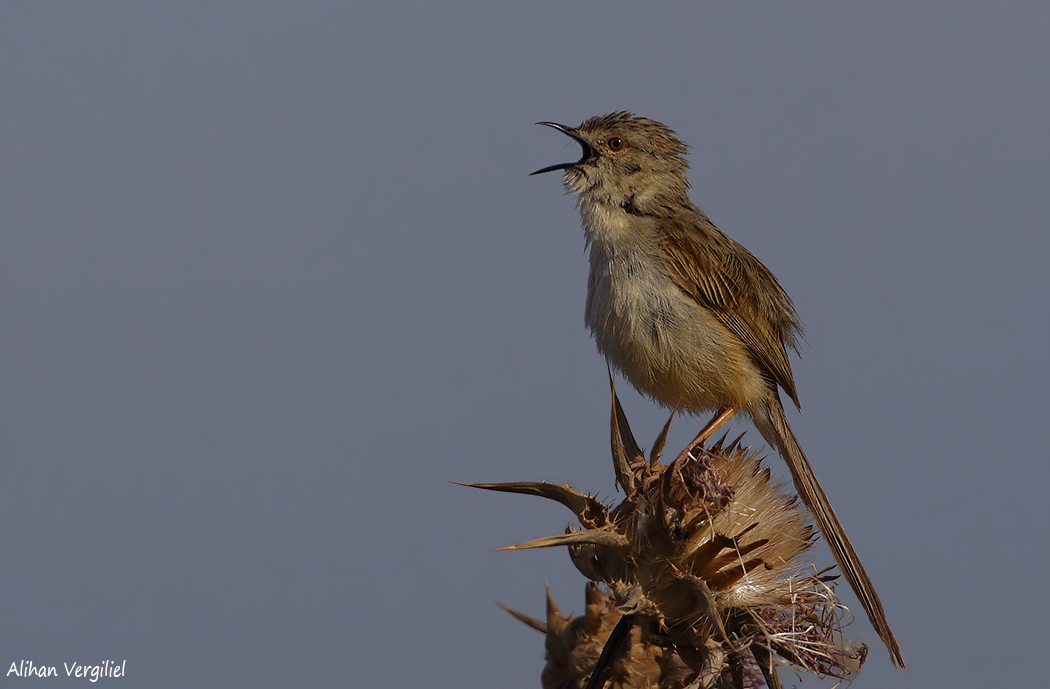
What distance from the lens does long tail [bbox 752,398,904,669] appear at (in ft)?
15.2

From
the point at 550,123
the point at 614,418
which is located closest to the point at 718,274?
the point at 550,123

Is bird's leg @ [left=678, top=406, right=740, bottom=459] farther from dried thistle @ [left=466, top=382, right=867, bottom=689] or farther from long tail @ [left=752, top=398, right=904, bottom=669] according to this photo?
dried thistle @ [left=466, top=382, right=867, bottom=689]

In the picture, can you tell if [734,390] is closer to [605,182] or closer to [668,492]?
[605,182]

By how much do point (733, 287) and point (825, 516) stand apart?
54.2 inches

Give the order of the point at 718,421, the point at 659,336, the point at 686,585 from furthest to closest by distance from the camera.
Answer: the point at 718,421, the point at 659,336, the point at 686,585

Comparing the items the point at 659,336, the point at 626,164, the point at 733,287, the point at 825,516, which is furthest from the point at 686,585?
the point at 626,164

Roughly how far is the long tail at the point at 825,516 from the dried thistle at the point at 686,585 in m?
0.54

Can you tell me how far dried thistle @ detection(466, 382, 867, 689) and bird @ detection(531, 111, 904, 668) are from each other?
110cm

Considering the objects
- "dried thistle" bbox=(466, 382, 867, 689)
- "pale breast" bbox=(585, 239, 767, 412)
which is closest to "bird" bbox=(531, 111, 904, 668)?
"pale breast" bbox=(585, 239, 767, 412)

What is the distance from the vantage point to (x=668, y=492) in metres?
3.90

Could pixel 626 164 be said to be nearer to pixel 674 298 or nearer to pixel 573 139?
pixel 573 139

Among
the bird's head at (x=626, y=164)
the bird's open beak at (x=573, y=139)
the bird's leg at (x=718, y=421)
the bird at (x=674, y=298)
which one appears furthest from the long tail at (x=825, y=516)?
the bird's open beak at (x=573, y=139)

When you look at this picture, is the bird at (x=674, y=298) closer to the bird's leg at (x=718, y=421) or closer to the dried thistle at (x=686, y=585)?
the bird's leg at (x=718, y=421)

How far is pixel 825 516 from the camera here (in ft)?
17.0
